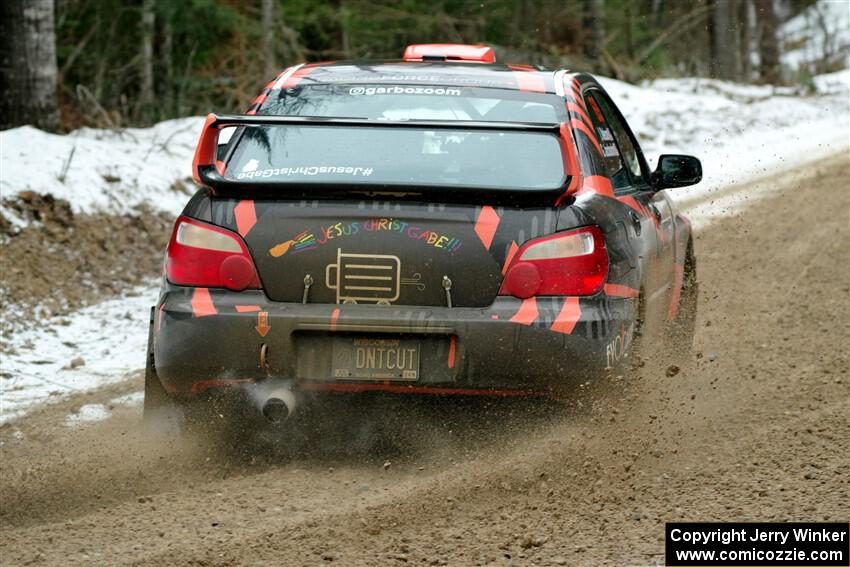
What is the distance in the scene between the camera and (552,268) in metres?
4.66

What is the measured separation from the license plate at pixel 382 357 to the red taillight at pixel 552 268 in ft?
1.42

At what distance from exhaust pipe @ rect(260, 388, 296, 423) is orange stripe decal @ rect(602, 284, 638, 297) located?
4.29ft

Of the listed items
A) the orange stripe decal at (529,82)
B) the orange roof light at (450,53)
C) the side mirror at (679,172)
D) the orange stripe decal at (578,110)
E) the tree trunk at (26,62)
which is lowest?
the side mirror at (679,172)

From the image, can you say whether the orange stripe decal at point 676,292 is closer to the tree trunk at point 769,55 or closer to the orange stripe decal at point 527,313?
the orange stripe decal at point 527,313

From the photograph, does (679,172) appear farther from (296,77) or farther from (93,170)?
(93,170)

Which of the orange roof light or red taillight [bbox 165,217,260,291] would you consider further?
the orange roof light

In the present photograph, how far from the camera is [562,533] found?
3.98 meters

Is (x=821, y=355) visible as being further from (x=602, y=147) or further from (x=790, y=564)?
(x=790, y=564)

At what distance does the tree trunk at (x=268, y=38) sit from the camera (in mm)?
18359

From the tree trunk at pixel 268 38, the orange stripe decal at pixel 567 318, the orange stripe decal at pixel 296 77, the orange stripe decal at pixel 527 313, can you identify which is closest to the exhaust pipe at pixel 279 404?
the orange stripe decal at pixel 527 313

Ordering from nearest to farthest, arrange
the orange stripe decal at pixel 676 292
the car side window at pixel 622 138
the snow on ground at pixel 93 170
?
the car side window at pixel 622 138 → the orange stripe decal at pixel 676 292 → the snow on ground at pixel 93 170

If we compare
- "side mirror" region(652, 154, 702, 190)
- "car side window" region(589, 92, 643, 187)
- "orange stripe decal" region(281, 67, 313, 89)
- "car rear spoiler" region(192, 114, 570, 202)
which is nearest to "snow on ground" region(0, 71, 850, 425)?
"car rear spoiler" region(192, 114, 570, 202)

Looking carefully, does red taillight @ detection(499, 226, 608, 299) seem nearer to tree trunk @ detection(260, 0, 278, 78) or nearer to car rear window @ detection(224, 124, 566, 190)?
car rear window @ detection(224, 124, 566, 190)

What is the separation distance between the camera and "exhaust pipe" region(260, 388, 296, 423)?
4.73 m
